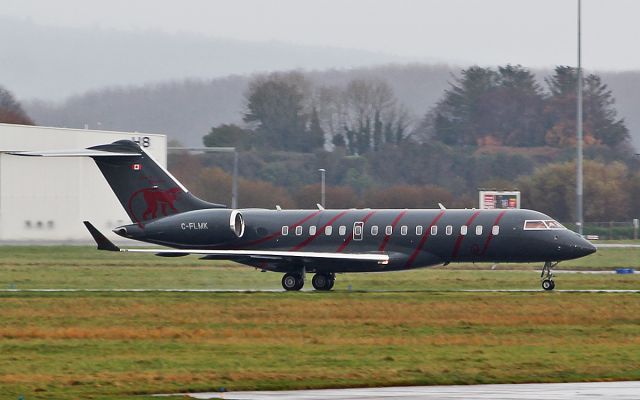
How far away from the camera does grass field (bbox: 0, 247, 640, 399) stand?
20.3 metres

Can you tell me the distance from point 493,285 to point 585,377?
73.6 ft

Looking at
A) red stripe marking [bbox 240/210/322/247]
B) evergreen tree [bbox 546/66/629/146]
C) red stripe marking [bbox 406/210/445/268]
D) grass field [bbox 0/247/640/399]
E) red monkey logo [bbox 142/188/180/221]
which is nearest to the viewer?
grass field [bbox 0/247/640/399]

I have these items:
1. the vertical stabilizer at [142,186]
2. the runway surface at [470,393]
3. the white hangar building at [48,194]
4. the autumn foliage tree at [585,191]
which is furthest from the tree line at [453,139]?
the runway surface at [470,393]

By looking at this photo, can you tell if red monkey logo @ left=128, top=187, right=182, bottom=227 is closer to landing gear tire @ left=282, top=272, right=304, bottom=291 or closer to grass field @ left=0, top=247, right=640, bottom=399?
grass field @ left=0, top=247, right=640, bottom=399

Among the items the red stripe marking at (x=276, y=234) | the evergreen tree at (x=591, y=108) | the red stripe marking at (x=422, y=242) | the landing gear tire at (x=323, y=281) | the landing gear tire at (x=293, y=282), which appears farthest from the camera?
the evergreen tree at (x=591, y=108)

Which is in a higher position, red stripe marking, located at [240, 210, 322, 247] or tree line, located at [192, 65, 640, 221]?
tree line, located at [192, 65, 640, 221]

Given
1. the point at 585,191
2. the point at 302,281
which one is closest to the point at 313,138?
the point at 585,191

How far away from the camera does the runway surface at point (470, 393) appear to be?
58.5ft

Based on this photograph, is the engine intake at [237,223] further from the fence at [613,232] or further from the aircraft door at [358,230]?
the fence at [613,232]

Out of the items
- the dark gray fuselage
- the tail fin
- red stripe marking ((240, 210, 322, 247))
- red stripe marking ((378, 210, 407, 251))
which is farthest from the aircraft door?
the tail fin

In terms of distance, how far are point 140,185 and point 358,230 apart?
318 inches

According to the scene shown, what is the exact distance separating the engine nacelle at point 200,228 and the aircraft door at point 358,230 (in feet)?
13.0

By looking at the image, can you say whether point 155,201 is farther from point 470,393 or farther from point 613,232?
point 613,232

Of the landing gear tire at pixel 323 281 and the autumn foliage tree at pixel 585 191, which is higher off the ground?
the autumn foliage tree at pixel 585 191
